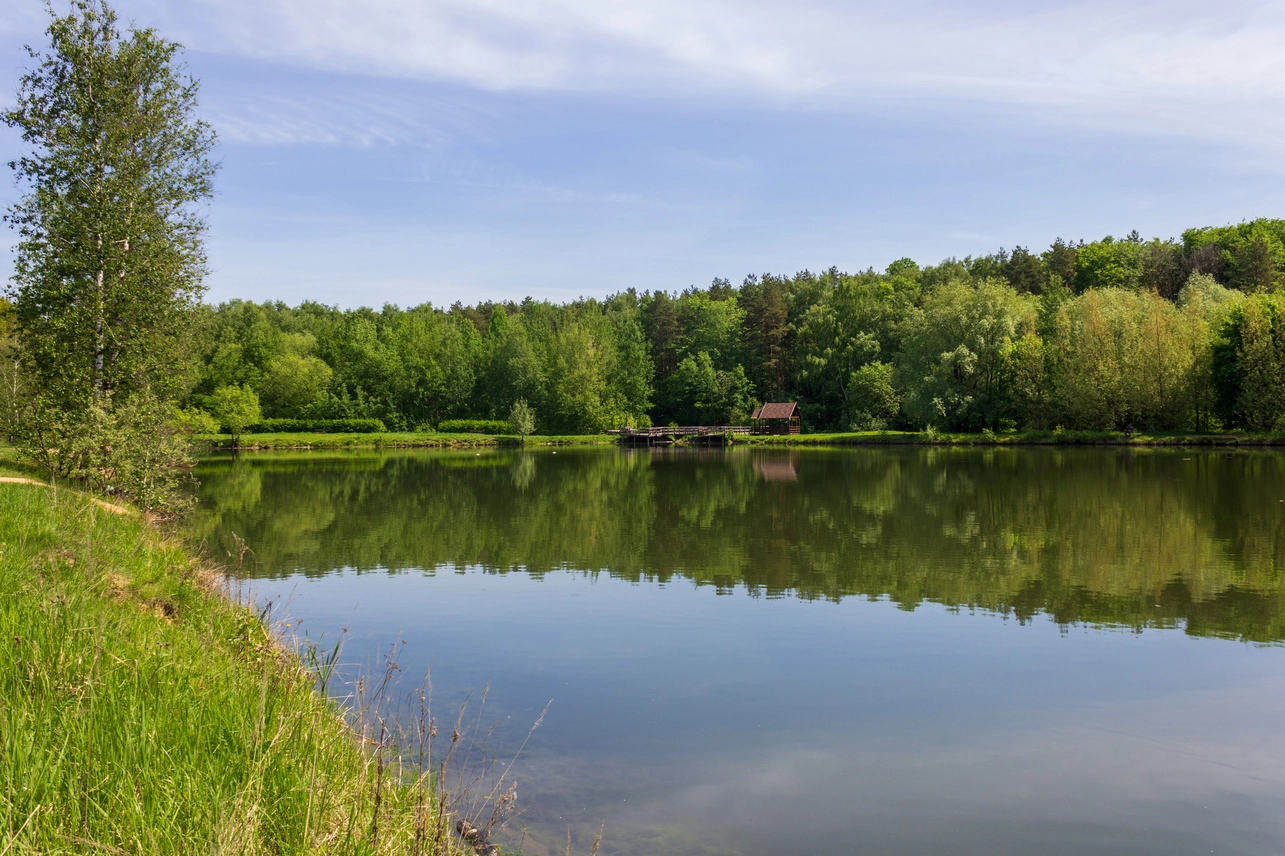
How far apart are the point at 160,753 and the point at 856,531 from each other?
17.8m

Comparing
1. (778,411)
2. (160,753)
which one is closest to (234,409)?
(778,411)

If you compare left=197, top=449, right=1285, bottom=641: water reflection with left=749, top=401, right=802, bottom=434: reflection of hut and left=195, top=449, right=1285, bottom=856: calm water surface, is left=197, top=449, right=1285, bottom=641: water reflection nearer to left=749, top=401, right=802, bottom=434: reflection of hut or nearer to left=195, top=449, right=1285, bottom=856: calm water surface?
left=195, top=449, right=1285, bottom=856: calm water surface

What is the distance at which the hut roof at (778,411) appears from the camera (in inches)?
2968

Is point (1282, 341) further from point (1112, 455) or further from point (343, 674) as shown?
point (343, 674)

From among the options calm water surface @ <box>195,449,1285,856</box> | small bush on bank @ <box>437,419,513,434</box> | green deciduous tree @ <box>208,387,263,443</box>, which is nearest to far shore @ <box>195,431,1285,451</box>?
green deciduous tree @ <box>208,387,263,443</box>

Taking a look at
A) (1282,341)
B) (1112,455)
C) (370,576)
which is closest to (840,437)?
(1112,455)

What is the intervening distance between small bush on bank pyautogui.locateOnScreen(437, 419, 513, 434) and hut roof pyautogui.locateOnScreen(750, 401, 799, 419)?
22.5m

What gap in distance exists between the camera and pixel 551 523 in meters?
23.2

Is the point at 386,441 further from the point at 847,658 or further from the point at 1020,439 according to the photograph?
the point at 847,658

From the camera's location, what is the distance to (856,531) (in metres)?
20.5

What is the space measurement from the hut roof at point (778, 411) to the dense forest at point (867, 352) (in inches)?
165

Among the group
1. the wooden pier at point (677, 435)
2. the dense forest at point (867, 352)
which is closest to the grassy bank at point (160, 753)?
the dense forest at point (867, 352)

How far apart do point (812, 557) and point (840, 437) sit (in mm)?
53693

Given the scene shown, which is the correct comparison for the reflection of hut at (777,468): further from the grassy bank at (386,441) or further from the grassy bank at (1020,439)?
the grassy bank at (386,441)
